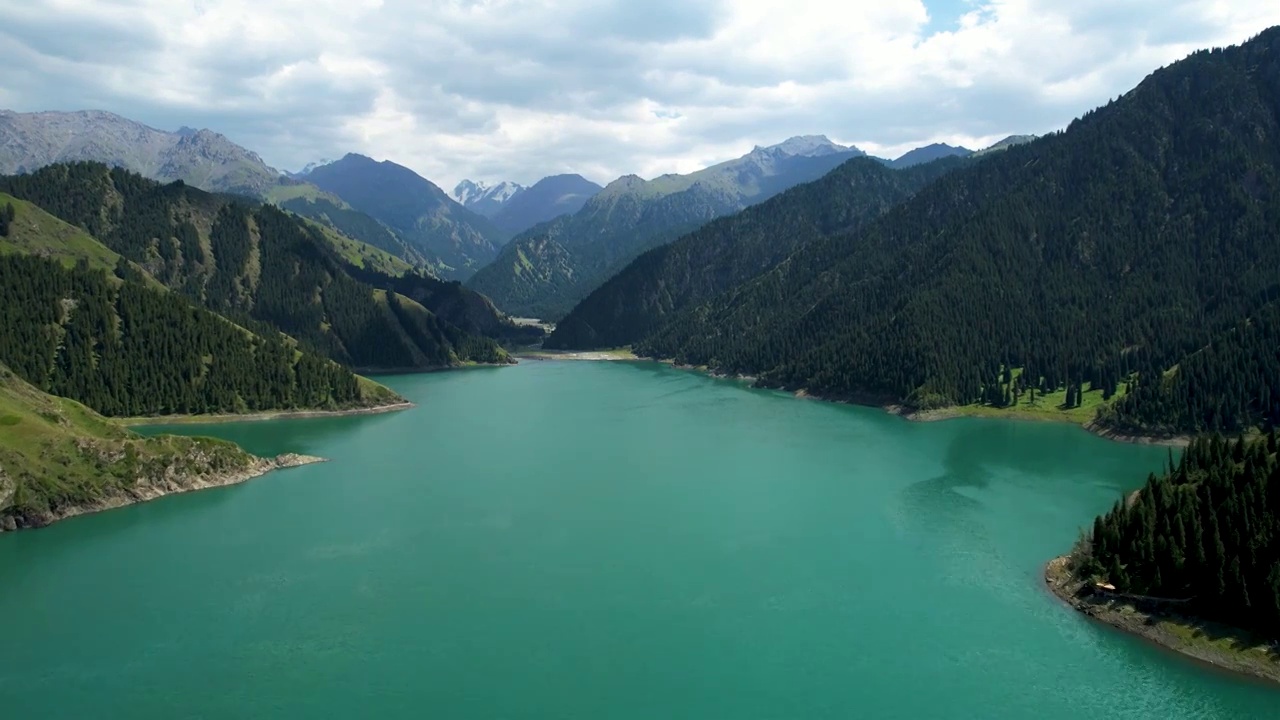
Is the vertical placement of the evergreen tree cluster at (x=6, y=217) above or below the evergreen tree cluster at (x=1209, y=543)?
above

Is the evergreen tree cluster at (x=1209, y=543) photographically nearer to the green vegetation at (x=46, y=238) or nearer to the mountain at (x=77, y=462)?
the mountain at (x=77, y=462)

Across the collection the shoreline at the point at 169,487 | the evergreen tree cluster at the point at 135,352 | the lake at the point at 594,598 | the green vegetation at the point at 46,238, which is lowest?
the lake at the point at 594,598

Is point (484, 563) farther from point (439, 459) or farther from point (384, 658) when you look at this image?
point (439, 459)

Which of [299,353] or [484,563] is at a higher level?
[299,353]

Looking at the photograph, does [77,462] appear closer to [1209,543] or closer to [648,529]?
[648,529]

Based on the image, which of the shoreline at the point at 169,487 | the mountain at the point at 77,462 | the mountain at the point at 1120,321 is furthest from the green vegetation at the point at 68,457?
the mountain at the point at 1120,321

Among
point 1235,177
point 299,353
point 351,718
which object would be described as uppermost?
point 1235,177

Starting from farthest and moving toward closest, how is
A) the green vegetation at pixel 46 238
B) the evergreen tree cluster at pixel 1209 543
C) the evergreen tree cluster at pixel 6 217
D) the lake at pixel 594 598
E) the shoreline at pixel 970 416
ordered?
1. the evergreen tree cluster at pixel 6 217
2. the green vegetation at pixel 46 238
3. the shoreline at pixel 970 416
4. the evergreen tree cluster at pixel 1209 543
5. the lake at pixel 594 598

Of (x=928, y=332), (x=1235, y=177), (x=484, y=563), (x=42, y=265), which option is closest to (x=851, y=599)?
(x=484, y=563)
